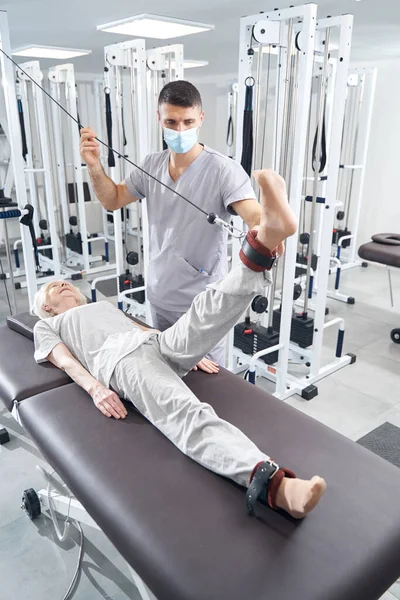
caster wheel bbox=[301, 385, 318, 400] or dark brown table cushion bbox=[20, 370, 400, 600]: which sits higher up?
dark brown table cushion bbox=[20, 370, 400, 600]

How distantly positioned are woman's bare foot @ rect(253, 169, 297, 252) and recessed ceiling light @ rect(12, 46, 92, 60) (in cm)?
337

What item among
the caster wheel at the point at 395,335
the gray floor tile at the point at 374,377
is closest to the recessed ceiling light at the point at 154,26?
the gray floor tile at the point at 374,377

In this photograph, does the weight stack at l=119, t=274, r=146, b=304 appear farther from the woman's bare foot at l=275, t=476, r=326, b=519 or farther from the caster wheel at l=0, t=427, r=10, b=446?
the woman's bare foot at l=275, t=476, r=326, b=519

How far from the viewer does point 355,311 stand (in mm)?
4039

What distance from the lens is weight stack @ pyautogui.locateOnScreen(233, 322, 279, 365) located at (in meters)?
2.64

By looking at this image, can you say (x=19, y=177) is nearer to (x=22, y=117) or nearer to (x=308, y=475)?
(x=308, y=475)

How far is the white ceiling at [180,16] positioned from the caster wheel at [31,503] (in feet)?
6.74

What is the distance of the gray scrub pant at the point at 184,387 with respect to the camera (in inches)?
46.3

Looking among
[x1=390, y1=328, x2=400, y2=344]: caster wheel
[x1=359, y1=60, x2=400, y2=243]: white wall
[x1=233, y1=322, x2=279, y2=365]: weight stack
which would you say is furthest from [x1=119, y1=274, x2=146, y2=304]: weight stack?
[x1=359, y1=60, x2=400, y2=243]: white wall

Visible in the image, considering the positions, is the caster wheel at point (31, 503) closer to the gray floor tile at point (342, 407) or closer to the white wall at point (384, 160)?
the gray floor tile at point (342, 407)

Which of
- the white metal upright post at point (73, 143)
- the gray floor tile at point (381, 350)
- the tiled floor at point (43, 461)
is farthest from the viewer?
the white metal upright post at point (73, 143)

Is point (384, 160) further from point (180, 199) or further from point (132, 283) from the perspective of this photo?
point (180, 199)

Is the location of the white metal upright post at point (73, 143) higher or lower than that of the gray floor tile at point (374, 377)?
higher

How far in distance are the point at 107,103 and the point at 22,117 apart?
4.80 ft
